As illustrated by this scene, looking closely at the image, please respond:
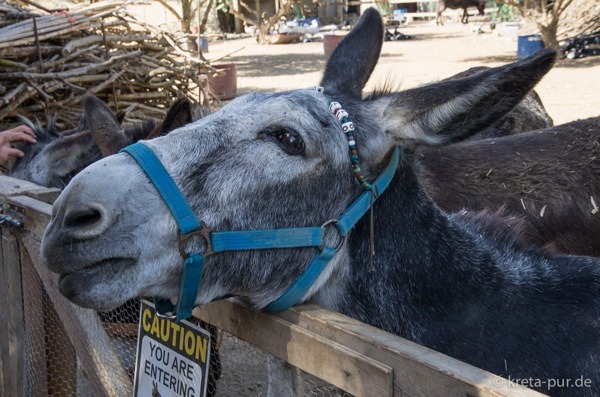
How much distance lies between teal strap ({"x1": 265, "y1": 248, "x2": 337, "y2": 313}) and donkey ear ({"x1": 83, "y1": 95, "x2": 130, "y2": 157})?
2.63 meters

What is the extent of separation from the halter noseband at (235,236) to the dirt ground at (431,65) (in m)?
8.67

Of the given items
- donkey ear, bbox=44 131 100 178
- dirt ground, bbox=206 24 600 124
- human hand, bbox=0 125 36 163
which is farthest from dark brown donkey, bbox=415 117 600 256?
dirt ground, bbox=206 24 600 124

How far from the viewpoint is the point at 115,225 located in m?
1.79

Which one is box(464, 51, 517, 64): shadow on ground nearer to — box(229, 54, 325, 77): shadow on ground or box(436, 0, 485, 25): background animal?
box(229, 54, 325, 77): shadow on ground

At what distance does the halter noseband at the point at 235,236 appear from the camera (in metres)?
1.88

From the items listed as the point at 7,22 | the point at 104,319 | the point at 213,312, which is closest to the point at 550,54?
the point at 213,312

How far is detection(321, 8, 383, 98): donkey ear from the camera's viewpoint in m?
2.78

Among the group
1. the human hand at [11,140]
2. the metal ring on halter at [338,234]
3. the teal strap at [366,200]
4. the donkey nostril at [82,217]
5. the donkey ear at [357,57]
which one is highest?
the donkey ear at [357,57]

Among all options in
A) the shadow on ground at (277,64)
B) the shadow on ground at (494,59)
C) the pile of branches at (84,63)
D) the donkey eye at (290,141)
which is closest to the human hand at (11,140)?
the pile of branches at (84,63)

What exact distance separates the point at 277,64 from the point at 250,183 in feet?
75.4

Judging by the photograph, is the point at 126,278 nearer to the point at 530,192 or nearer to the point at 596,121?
the point at 530,192

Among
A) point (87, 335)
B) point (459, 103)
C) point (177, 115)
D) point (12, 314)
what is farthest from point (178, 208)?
point (177, 115)

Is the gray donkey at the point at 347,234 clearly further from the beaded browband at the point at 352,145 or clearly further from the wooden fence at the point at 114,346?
the wooden fence at the point at 114,346

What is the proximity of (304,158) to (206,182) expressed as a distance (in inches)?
13.7
